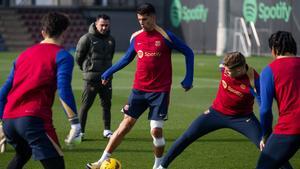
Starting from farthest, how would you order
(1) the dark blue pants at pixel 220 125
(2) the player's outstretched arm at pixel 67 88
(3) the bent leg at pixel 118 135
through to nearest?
(3) the bent leg at pixel 118 135, (1) the dark blue pants at pixel 220 125, (2) the player's outstretched arm at pixel 67 88

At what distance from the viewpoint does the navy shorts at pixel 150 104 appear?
1178cm

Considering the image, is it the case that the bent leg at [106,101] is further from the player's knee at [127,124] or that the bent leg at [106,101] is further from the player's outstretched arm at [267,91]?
the player's outstretched arm at [267,91]

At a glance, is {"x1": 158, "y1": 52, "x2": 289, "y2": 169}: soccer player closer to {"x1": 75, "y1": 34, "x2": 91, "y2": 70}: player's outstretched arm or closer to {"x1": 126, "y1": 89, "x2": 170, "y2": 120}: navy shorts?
{"x1": 126, "y1": 89, "x2": 170, "y2": 120}: navy shorts

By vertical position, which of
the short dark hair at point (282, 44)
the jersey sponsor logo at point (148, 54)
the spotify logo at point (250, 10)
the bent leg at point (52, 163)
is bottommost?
the spotify logo at point (250, 10)

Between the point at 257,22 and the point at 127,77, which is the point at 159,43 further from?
the point at 257,22

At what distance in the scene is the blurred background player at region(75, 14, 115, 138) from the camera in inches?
597

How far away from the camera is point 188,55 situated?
468 inches

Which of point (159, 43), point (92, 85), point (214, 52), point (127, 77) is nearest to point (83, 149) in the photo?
point (92, 85)

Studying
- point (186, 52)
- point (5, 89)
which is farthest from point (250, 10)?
point (5, 89)

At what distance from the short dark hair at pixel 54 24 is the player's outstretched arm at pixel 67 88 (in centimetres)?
21

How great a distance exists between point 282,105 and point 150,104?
143 inches

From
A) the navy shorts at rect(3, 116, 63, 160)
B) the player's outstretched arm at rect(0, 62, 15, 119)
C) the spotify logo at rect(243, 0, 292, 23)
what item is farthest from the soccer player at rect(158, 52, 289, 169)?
the spotify logo at rect(243, 0, 292, 23)

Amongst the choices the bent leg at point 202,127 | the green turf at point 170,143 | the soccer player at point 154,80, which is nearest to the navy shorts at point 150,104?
the soccer player at point 154,80

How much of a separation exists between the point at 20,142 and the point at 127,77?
21.3 m
